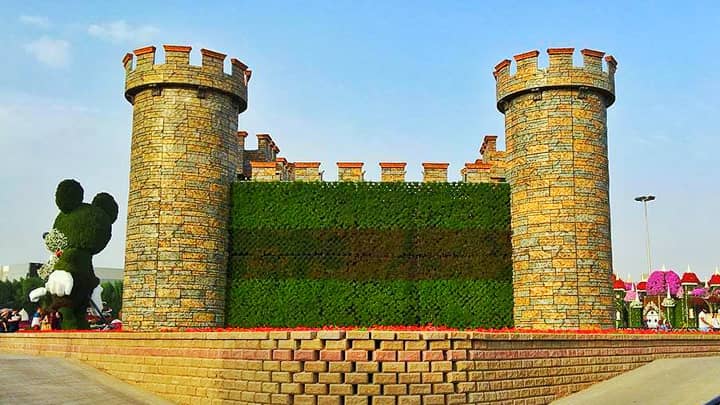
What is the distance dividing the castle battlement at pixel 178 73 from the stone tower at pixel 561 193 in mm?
8549

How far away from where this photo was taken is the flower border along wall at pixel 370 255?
2098 cm

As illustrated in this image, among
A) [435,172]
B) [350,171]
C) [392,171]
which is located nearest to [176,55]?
[350,171]

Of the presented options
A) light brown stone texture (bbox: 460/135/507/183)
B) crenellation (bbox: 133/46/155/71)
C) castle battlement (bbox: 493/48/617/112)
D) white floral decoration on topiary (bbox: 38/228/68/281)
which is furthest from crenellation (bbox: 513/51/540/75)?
white floral decoration on topiary (bbox: 38/228/68/281)

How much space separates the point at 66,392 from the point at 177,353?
221 cm

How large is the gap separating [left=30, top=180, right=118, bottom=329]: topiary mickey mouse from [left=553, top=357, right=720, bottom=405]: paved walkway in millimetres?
14631

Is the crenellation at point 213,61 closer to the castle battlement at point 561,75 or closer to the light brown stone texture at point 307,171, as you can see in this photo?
the light brown stone texture at point 307,171

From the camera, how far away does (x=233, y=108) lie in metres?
22.2

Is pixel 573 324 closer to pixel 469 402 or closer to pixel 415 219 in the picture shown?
pixel 415 219

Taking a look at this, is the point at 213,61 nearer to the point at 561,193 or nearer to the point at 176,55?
the point at 176,55

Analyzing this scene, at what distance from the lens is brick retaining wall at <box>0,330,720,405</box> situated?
12.3 meters

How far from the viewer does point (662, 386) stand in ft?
49.5

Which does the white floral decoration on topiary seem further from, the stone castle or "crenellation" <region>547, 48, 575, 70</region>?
"crenellation" <region>547, 48, 575, 70</region>

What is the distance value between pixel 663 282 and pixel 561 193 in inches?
1235

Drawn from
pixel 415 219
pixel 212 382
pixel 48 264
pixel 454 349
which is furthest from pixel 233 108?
pixel 454 349
